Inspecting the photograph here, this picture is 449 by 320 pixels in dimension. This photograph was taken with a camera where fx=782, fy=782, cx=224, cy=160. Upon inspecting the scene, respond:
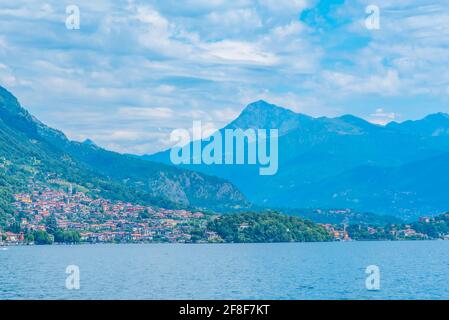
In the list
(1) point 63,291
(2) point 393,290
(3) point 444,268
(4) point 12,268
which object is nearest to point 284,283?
(2) point 393,290

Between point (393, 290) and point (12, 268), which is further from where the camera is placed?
point (12, 268)

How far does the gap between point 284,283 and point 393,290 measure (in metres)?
18.1

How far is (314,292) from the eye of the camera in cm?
9762

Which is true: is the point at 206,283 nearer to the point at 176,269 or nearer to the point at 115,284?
the point at 115,284

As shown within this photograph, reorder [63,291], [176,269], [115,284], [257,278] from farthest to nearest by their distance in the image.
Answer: [176,269] → [257,278] → [115,284] → [63,291]

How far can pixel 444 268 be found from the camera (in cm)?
14575
